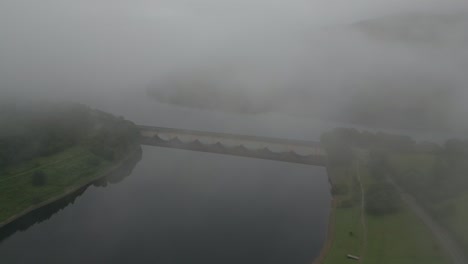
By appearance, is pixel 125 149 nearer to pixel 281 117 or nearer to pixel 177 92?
pixel 281 117

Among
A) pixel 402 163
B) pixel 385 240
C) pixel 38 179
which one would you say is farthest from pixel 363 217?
pixel 38 179

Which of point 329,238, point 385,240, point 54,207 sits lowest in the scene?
point 54,207

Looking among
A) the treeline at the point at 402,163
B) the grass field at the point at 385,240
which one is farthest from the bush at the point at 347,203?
the treeline at the point at 402,163

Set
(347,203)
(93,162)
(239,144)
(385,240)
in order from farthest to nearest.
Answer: (239,144), (93,162), (347,203), (385,240)

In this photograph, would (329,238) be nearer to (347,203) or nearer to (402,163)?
(347,203)

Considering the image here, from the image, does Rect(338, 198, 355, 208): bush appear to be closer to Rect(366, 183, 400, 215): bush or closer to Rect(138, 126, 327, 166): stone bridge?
Rect(366, 183, 400, 215): bush

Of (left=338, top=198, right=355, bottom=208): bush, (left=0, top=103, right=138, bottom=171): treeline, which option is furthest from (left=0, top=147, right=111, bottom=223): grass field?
(left=338, top=198, right=355, bottom=208): bush

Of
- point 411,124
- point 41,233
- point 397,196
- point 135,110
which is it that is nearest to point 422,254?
point 397,196
